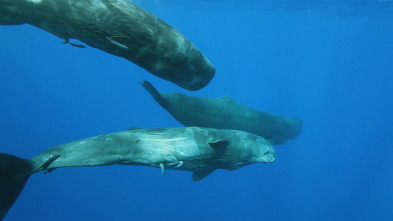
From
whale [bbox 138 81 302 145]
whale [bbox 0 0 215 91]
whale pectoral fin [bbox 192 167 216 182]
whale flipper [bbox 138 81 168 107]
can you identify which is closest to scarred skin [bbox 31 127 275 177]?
whale pectoral fin [bbox 192 167 216 182]

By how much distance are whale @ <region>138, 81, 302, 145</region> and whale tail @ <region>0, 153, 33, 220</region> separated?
3.99 m

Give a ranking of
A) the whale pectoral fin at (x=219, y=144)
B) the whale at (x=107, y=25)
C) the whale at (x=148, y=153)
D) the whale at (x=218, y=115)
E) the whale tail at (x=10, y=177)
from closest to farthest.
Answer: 1. the whale at (x=107, y=25)
2. the whale tail at (x=10, y=177)
3. the whale at (x=148, y=153)
4. the whale pectoral fin at (x=219, y=144)
5. the whale at (x=218, y=115)

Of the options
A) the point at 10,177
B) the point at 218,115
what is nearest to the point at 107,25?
the point at 10,177

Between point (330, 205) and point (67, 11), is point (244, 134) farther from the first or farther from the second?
point (330, 205)

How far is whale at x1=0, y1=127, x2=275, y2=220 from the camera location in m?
5.07

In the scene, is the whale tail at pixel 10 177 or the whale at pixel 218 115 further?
the whale at pixel 218 115

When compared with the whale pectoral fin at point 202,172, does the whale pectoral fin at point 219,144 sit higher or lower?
higher

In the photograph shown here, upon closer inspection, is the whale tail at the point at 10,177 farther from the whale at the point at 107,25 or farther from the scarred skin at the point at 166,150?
the whale at the point at 107,25

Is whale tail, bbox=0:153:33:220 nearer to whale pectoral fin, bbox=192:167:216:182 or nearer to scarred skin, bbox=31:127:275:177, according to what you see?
scarred skin, bbox=31:127:275:177

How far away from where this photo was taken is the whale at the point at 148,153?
5074mm

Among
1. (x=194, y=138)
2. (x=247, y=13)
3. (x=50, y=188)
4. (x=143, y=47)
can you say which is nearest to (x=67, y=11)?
(x=143, y=47)

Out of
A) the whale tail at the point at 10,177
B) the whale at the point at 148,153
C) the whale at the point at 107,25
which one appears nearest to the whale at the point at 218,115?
the whale at the point at 148,153

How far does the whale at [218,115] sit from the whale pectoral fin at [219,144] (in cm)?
250

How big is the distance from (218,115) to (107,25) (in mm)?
6420
